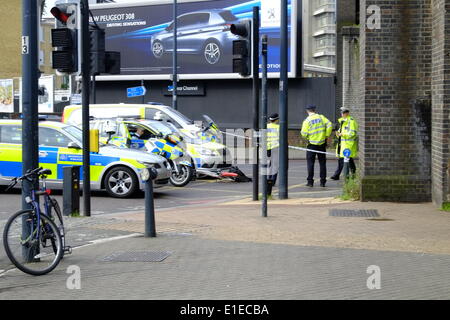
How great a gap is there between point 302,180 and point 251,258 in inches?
479

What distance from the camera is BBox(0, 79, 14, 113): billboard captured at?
51.4 meters

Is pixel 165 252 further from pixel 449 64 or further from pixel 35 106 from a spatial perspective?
pixel 449 64

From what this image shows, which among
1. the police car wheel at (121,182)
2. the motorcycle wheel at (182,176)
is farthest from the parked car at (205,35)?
the police car wheel at (121,182)

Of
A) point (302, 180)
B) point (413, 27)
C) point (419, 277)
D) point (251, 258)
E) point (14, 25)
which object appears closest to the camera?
point (419, 277)

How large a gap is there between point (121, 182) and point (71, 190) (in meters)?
3.59

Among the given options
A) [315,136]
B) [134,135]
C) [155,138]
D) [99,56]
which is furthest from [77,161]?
[315,136]

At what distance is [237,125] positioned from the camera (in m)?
37.3

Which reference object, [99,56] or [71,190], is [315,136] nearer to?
[99,56]

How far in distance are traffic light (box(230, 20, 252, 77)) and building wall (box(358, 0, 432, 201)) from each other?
2.15 metres

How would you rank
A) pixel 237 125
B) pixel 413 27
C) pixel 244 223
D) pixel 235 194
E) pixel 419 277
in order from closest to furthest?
pixel 419 277, pixel 244 223, pixel 413 27, pixel 235 194, pixel 237 125

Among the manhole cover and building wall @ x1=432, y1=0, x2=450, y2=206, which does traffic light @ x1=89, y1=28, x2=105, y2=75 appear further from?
building wall @ x1=432, y1=0, x2=450, y2=206

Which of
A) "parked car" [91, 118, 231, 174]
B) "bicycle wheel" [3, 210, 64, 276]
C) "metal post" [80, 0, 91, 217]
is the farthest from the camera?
"parked car" [91, 118, 231, 174]

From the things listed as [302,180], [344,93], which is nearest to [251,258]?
[302,180]

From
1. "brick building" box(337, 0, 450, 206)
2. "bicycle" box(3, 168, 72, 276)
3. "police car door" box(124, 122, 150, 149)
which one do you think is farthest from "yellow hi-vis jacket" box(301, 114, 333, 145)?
"bicycle" box(3, 168, 72, 276)
